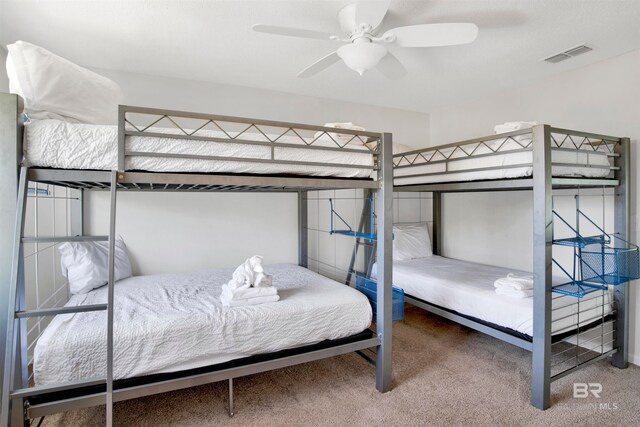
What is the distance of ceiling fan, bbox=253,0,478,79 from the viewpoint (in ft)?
5.70

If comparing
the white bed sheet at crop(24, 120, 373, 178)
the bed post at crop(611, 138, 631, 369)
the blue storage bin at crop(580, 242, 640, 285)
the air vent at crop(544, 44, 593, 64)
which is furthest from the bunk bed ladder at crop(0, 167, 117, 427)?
the bed post at crop(611, 138, 631, 369)

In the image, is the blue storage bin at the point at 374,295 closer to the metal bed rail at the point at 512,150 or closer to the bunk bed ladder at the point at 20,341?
the metal bed rail at the point at 512,150

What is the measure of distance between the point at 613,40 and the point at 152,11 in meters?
3.13

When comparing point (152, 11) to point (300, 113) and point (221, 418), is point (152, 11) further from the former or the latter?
point (221, 418)

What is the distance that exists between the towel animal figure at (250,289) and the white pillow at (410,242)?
2052mm

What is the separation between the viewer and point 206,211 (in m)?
3.33

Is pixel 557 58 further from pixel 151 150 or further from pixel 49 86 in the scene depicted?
pixel 49 86

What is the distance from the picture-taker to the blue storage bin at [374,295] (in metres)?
2.46

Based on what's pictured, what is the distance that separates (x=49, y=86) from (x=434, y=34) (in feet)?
6.38

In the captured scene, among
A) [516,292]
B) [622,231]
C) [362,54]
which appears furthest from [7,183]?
[622,231]

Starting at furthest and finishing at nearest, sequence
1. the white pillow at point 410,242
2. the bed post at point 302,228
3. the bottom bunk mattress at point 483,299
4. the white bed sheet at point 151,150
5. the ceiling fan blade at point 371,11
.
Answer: the white pillow at point 410,242
the bed post at point 302,228
the bottom bunk mattress at point 483,299
the ceiling fan blade at point 371,11
the white bed sheet at point 151,150

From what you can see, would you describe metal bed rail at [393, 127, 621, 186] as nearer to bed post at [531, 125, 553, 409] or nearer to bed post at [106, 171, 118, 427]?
bed post at [531, 125, 553, 409]

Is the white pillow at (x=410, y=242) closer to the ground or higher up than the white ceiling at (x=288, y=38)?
closer to the ground

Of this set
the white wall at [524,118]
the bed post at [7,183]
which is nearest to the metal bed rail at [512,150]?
the white wall at [524,118]
